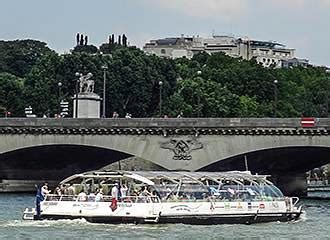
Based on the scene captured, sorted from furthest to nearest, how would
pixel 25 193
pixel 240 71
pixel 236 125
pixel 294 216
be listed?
pixel 240 71 → pixel 25 193 → pixel 236 125 → pixel 294 216

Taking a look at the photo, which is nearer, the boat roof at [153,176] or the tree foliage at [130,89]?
the boat roof at [153,176]

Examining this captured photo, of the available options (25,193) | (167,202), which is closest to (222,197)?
(167,202)

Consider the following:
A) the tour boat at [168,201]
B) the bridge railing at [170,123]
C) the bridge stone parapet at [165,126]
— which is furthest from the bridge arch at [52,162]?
the tour boat at [168,201]

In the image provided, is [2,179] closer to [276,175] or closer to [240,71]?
[276,175]

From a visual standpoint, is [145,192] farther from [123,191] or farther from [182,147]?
[182,147]

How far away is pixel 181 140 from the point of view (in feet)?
323

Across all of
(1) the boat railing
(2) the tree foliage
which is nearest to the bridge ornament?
(1) the boat railing

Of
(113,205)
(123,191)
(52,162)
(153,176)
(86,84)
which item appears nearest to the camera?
(113,205)

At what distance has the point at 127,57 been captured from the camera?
6107 inches

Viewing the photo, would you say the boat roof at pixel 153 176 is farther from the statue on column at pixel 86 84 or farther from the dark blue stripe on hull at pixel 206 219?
the statue on column at pixel 86 84

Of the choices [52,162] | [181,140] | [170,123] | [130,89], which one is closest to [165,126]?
[170,123]

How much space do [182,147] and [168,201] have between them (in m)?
32.0

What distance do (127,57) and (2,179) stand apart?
151ft

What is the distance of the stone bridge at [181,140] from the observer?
94.6 metres
